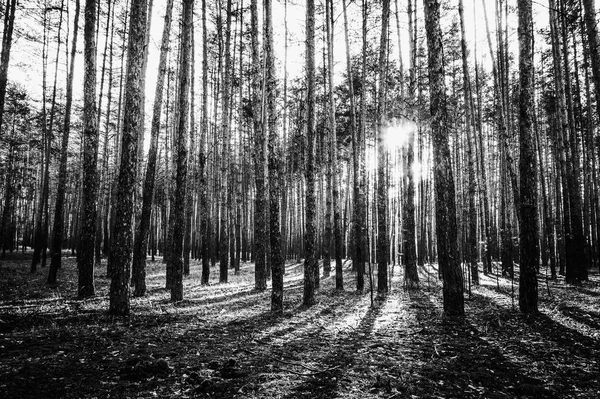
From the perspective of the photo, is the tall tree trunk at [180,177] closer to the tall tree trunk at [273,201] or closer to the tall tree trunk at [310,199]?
the tall tree trunk at [273,201]

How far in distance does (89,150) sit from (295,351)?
25.8 feet

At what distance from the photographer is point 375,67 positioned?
1656 centimetres

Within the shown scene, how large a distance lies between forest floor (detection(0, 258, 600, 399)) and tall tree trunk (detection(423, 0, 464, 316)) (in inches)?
24.2

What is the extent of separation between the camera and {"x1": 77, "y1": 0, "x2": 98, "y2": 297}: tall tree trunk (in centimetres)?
848

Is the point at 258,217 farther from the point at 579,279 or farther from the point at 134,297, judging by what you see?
the point at 579,279

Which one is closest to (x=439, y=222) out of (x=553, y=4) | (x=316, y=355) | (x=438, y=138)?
(x=438, y=138)

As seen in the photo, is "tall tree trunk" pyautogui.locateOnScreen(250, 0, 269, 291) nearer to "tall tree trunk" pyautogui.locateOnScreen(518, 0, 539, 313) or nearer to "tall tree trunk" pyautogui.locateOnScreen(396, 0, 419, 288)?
"tall tree trunk" pyautogui.locateOnScreen(396, 0, 419, 288)

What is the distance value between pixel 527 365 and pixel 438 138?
4.36 m

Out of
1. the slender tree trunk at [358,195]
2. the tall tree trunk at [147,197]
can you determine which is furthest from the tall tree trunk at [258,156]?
the slender tree trunk at [358,195]

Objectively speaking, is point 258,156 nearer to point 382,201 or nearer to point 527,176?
point 382,201

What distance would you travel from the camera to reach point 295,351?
4.50 metres

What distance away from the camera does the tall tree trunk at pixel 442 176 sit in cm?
656

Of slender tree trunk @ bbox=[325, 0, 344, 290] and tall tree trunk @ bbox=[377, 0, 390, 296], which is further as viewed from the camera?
slender tree trunk @ bbox=[325, 0, 344, 290]

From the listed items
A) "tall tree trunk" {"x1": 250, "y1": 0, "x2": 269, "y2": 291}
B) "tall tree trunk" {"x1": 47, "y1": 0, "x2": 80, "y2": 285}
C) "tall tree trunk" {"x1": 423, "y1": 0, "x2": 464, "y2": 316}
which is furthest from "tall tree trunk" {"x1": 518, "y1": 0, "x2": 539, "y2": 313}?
"tall tree trunk" {"x1": 47, "y1": 0, "x2": 80, "y2": 285}
